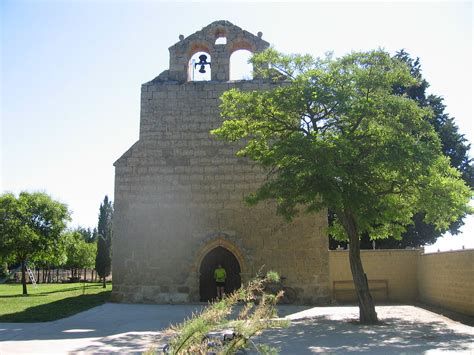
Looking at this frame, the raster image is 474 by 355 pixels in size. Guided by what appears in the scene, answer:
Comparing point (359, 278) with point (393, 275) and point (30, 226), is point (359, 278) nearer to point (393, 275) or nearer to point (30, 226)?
point (393, 275)

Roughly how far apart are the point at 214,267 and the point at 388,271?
6230mm

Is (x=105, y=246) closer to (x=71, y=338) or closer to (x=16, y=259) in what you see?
(x=16, y=259)

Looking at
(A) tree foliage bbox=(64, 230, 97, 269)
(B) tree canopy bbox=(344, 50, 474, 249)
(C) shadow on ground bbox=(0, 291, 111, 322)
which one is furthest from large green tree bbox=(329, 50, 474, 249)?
(A) tree foliage bbox=(64, 230, 97, 269)

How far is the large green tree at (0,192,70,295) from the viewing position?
20.2m

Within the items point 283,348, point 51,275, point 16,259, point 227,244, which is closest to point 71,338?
point 283,348

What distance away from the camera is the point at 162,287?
1481 cm

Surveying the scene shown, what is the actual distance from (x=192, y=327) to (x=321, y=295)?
43.8 feet

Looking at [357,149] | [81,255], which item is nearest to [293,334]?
[357,149]

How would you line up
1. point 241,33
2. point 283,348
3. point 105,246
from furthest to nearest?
1. point 105,246
2. point 241,33
3. point 283,348

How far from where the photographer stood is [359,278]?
11.1 m

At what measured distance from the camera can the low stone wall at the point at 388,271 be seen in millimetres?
16234

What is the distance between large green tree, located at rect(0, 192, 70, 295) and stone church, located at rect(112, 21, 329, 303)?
7459 millimetres

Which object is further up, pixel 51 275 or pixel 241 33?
pixel 241 33

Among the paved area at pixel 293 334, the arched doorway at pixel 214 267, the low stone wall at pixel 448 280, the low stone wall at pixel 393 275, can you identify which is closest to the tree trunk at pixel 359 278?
the paved area at pixel 293 334
